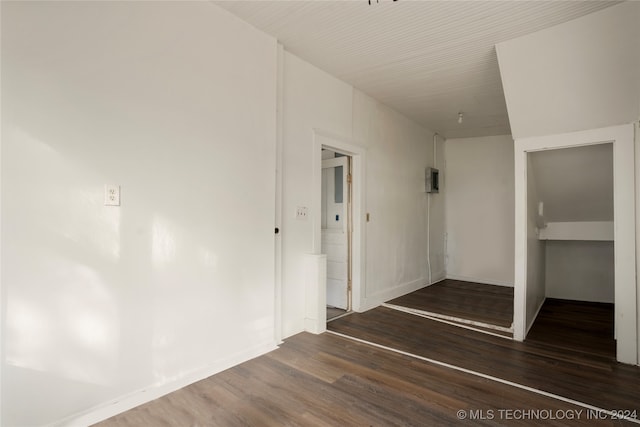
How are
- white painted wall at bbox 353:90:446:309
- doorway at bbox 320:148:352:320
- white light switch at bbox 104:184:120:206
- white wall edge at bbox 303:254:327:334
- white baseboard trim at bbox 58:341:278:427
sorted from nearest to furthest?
white baseboard trim at bbox 58:341:278:427 < white light switch at bbox 104:184:120:206 < white wall edge at bbox 303:254:327:334 < doorway at bbox 320:148:352:320 < white painted wall at bbox 353:90:446:309

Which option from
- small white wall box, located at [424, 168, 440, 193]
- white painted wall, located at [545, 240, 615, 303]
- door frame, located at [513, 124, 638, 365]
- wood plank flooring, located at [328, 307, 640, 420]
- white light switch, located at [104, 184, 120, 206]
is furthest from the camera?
small white wall box, located at [424, 168, 440, 193]

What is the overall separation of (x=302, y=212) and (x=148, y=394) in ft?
6.79

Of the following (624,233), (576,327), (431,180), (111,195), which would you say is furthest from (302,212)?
(576,327)

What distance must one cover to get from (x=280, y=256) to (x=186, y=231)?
1060mm

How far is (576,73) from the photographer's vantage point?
2.76 meters

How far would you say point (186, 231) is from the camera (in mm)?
2465

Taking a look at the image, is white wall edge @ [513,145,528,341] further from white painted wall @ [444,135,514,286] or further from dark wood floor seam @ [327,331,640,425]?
white painted wall @ [444,135,514,286]

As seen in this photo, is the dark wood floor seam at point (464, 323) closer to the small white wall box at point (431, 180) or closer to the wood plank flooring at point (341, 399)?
the wood plank flooring at point (341, 399)

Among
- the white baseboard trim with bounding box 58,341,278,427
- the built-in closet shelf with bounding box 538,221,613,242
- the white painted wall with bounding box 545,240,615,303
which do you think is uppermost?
the built-in closet shelf with bounding box 538,221,613,242

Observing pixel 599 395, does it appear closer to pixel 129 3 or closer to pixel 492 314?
pixel 492 314

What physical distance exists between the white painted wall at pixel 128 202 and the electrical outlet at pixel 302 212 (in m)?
0.53

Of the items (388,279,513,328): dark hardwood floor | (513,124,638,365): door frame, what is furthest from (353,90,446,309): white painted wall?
(513,124,638,365): door frame

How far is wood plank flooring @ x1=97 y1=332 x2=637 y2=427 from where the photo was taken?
1.98 meters

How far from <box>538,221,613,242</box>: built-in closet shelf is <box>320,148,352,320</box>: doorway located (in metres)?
2.64
